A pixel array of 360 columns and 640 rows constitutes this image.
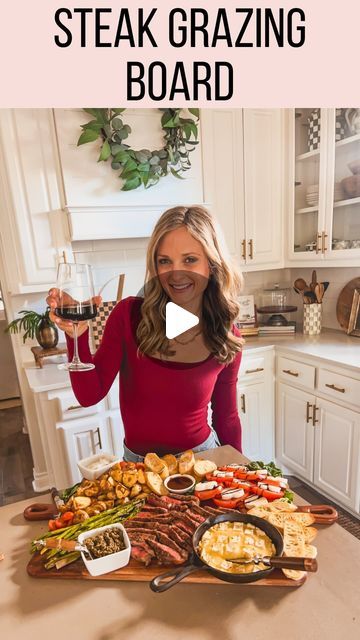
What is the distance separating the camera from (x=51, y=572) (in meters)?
0.68

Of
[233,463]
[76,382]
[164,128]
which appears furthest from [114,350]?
[164,128]

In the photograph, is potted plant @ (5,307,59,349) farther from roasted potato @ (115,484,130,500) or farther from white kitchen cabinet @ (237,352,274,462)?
roasted potato @ (115,484,130,500)

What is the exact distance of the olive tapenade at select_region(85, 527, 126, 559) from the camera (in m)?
0.68

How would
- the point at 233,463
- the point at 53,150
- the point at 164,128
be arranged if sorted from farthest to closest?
1. the point at 164,128
2. the point at 53,150
3. the point at 233,463

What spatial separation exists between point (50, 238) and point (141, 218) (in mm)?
511

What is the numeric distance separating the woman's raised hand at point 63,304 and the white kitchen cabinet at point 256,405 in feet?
4.71

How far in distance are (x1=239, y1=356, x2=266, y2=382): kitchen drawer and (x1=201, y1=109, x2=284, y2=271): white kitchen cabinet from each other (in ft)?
2.07

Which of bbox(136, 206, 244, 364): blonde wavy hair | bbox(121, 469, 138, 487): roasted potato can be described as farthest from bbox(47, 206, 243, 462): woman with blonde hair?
bbox(121, 469, 138, 487): roasted potato

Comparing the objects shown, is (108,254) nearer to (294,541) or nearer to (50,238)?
(50,238)

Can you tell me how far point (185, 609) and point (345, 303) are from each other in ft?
7.17

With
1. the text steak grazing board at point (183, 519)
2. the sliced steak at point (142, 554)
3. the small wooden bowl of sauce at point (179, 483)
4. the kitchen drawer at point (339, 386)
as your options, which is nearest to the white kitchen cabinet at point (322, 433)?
the kitchen drawer at point (339, 386)

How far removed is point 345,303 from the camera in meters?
2.44

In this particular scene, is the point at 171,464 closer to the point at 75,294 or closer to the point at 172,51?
the point at 75,294
